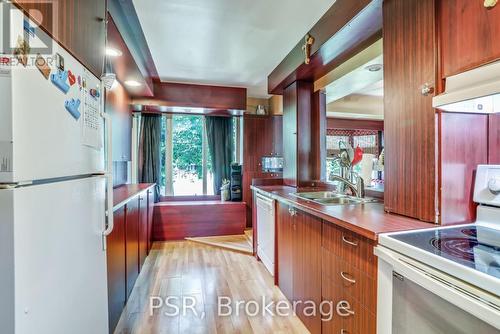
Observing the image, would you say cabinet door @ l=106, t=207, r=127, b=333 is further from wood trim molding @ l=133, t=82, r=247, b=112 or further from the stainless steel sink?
wood trim molding @ l=133, t=82, r=247, b=112

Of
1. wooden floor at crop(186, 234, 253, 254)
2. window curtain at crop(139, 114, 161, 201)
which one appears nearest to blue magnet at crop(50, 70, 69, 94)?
wooden floor at crop(186, 234, 253, 254)

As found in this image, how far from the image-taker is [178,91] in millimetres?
4117

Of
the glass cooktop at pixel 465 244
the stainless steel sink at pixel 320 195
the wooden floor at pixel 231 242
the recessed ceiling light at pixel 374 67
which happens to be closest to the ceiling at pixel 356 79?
the recessed ceiling light at pixel 374 67

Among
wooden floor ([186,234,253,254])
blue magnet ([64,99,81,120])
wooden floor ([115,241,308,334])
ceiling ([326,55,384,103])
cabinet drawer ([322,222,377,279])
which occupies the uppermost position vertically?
ceiling ([326,55,384,103])

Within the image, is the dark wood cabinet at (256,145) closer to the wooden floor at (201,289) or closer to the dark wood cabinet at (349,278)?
the wooden floor at (201,289)

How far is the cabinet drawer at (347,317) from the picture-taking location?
1.20 metres

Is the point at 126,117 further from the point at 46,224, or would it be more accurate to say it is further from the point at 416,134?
the point at 416,134

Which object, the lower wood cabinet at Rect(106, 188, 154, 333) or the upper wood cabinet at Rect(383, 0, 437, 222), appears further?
the lower wood cabinet at Rect(106, 188, 154, 333)

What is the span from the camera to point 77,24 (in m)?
1.24

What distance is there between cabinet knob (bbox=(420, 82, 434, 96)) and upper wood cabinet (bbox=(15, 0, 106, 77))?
1.64 meters

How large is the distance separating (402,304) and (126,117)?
366 centimetres

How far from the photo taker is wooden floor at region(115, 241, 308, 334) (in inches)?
75.8

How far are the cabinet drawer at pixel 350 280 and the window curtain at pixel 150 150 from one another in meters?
3.66

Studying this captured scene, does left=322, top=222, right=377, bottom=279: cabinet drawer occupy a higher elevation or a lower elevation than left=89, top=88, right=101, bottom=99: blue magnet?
lower
